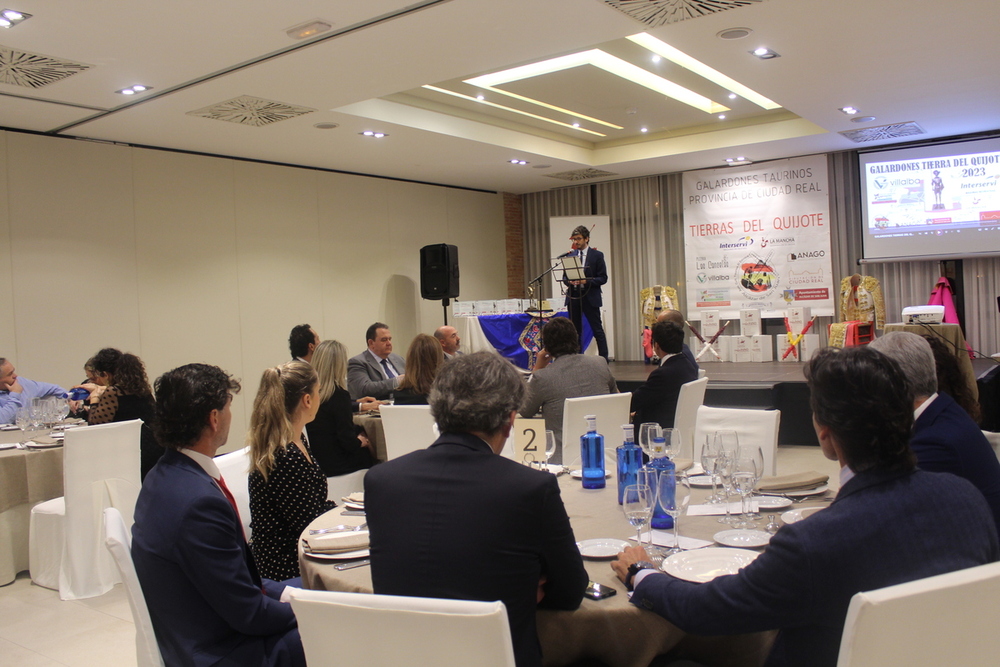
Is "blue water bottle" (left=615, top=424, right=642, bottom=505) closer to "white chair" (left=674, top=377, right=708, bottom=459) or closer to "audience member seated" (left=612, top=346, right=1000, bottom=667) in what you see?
"audience member seated" (left=612, top=346, right=1000, bottom=667)

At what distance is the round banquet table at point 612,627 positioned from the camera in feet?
5.24

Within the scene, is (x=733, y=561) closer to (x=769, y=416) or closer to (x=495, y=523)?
(x=495, y=523)

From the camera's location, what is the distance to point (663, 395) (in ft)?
13.9

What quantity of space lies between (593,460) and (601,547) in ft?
2.36

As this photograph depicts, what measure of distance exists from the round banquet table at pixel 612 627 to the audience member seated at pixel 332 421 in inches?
77.1

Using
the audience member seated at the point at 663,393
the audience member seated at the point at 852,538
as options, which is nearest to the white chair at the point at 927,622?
the audience member seated at the point at 852,538

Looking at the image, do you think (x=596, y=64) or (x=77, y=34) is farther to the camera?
(x=596, y=64)

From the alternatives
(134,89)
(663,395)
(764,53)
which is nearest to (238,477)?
(663,395)

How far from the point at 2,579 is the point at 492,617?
4264mm

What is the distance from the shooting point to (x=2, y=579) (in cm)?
433

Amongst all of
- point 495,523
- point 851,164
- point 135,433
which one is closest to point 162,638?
point 495,523

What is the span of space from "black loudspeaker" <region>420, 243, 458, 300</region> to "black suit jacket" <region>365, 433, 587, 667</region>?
8.34 m

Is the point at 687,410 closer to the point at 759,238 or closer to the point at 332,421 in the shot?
the point at 332,421

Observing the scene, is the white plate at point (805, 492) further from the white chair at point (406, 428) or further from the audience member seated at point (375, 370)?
the audience member seated at point (375, 370)
